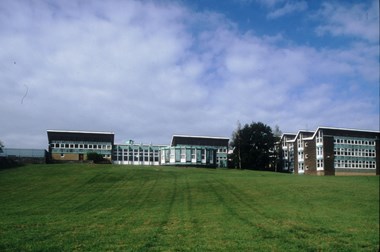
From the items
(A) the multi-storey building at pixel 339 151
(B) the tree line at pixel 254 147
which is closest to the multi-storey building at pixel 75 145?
(B) the tree line at pixel 254 147

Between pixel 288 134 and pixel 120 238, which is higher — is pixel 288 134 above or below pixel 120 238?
above

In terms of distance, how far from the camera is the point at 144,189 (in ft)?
133

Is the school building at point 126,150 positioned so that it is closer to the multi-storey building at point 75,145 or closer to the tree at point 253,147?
the multi-storey building at point 75,145

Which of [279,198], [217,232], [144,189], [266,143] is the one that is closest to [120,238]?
[217,232]

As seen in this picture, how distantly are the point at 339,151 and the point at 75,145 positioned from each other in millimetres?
60015

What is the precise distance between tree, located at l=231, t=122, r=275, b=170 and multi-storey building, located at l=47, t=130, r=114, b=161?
33205mm

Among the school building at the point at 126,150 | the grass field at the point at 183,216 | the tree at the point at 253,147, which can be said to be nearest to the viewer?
the grass field at the point at 183,216

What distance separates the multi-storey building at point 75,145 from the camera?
91.4 m

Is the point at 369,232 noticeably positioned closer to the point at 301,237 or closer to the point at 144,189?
the point at 301,237

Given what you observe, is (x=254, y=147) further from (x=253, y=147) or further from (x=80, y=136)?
(x=80, y=136)

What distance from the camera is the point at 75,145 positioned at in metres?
93.2

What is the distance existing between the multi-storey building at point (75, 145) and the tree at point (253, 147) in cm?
3321

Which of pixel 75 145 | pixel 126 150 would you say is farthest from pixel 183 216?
pixel 126 150

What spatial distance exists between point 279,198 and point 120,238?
20307mm
